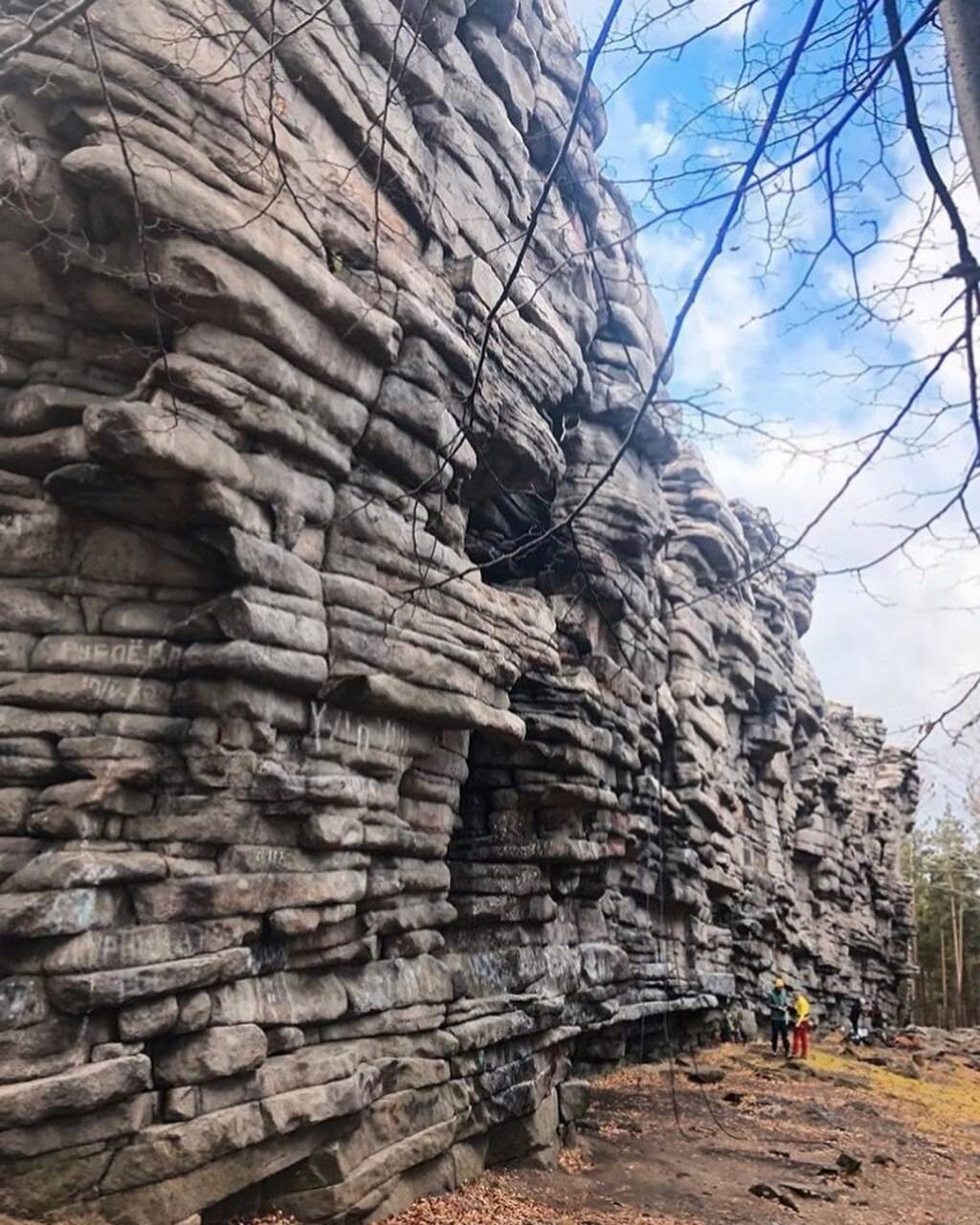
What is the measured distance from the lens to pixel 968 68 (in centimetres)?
292

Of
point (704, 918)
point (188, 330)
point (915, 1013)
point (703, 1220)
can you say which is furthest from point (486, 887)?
point (915, 1013)

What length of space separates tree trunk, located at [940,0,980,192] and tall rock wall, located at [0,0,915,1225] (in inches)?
55.5

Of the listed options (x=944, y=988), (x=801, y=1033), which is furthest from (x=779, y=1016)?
(x=944, y=988)

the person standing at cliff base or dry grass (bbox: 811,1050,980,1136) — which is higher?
the person standing at cliff base

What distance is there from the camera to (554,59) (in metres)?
15.4

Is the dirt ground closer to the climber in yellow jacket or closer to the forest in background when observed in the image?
the climber in yellow jacket

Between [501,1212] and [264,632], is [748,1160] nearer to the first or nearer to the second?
[501,1212]

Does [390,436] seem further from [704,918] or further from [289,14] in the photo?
[704,918]

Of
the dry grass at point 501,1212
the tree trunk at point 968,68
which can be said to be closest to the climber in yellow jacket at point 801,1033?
the dry grass at point 501,1212

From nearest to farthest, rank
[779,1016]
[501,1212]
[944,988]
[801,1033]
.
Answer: [501,1212], [801,1033], [779,1016], [944,988]

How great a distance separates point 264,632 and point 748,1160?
10.4m

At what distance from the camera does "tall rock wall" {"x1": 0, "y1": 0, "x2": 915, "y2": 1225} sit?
6.14 m

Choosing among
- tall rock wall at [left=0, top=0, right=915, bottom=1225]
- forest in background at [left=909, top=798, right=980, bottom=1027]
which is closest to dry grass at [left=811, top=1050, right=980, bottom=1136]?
tall rock wall at [left=0, top=0, right=915, bottom=1225]

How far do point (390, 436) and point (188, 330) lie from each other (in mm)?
2351
